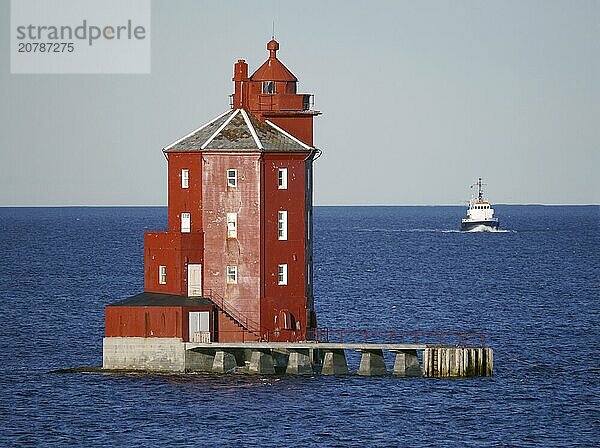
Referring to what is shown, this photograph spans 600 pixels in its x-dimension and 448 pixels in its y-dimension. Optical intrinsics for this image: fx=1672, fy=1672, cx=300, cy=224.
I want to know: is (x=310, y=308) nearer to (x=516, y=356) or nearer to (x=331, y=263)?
(x=516, y=356)

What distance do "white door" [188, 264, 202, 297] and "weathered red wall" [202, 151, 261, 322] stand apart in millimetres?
292

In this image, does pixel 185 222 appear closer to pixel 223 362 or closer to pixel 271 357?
pixel 223 362

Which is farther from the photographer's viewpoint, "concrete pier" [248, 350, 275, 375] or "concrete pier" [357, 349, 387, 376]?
"concrete pier" [357, 349, 387, 376]

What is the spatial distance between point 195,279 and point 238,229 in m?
2.93

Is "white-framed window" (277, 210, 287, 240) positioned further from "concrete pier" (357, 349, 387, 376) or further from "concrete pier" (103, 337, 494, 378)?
"concrete pier" (357, 349, 387, 376)

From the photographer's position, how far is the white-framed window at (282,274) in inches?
2936

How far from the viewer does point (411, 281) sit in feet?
476

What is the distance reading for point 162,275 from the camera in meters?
74.6

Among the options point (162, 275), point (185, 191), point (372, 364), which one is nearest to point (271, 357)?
point (372, 364)

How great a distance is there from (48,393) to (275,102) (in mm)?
17298

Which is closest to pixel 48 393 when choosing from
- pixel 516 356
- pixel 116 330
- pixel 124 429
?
pixel 116 330

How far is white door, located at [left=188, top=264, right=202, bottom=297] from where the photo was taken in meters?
74.0

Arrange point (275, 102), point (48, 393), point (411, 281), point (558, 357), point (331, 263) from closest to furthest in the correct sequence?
point (48, 393) < point (275, 102) < point (558, 357) < point (411, 281) < point (331, 263)

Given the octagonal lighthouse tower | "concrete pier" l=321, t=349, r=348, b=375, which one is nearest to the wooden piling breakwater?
"concrete pier" l=321, t=349, r=348, b=375
